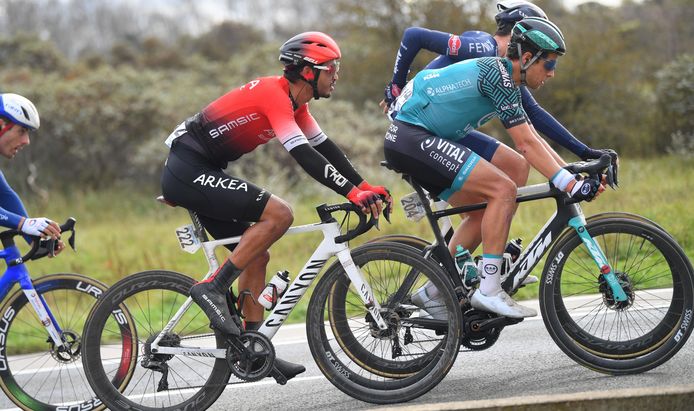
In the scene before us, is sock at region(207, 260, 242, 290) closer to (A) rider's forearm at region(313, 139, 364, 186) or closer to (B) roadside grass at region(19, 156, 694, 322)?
(A) rider's forearm at region(313, 139, 364, 186)

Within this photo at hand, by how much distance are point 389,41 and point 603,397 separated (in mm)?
15833

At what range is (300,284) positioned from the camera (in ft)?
17.6

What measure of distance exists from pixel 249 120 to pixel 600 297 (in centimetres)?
224

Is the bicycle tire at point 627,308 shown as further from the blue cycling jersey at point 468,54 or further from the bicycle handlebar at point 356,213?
the bicycle handlebar at point 356,213

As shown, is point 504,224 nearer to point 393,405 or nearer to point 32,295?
point 393,405

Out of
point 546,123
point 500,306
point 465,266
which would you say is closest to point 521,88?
point 546,123

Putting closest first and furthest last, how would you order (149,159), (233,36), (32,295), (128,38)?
(32,295) < (149,159) < (233,36) < (128,38)

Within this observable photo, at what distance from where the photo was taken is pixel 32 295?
218 inches

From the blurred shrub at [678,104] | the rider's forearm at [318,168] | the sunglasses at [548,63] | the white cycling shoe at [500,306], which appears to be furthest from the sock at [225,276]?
the blurred shrub at [678,104]

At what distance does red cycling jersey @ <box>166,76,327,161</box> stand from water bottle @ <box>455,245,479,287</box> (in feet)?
3.88

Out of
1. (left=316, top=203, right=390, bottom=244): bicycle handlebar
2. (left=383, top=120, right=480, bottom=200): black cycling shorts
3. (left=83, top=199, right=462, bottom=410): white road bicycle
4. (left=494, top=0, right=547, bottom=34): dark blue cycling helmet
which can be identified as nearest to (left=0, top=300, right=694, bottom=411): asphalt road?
(left=83, top=199, right=462, bottom=410): white road bicycle

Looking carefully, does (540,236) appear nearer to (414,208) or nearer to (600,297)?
(600,297)

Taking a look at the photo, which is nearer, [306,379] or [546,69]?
[546,69]

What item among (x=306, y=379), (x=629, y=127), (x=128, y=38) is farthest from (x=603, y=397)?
(x=128, y=38)
